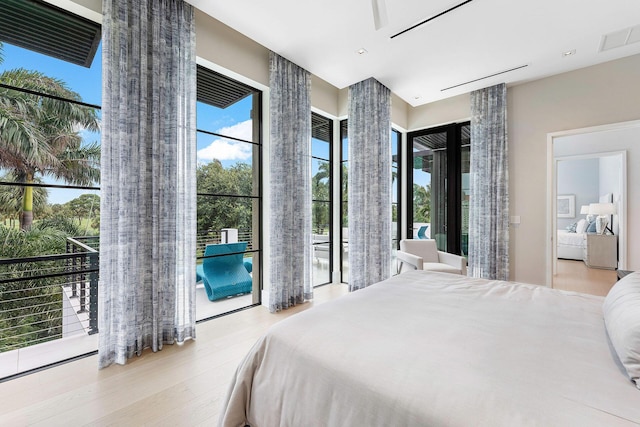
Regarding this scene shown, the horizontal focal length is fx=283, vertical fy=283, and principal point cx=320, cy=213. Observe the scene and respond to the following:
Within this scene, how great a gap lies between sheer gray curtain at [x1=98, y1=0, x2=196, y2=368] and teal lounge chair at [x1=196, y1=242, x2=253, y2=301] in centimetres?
76

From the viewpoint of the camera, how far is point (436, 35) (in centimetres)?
282

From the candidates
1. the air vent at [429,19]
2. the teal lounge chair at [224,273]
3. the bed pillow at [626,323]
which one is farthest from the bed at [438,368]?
the air vent at [429,19]

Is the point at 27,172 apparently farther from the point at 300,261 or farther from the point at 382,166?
the point at 382,166

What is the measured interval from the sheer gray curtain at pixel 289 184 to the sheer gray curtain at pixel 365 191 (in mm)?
796

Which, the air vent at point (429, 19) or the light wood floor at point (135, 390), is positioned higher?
the air vent at point (429, 19)

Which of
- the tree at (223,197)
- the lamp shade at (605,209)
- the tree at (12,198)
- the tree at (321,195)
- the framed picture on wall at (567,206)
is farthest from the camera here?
the framed picture on wall at (567,206)

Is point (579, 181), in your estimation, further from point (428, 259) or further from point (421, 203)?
point (428, 259)

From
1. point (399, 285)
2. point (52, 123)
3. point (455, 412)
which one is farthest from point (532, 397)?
point (52, 123)

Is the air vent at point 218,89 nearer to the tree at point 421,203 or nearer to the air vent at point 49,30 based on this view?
the air vent at point 49,30

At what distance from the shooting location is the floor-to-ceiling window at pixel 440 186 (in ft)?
15.1

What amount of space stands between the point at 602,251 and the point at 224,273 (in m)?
7.22

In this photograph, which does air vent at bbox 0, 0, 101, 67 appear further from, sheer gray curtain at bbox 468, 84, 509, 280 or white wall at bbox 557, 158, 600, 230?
white wall at bbox 557, 158, 600, 230

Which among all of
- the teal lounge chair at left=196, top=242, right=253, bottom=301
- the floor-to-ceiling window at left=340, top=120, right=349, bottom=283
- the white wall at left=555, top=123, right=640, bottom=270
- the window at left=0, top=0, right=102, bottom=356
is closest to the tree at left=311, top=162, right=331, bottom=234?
the floor-to-ceiling window at left=340, top=120, right=349, bottom=283

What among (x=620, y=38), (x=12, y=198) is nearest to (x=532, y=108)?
(x=620, y=38)
